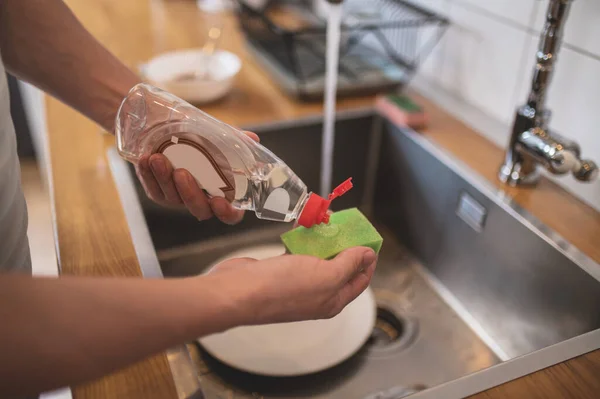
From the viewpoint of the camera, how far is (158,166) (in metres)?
0.61

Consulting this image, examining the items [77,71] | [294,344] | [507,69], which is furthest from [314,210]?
[507,69]

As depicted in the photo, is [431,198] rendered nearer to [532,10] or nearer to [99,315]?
[532,10]

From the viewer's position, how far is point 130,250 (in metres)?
0.70

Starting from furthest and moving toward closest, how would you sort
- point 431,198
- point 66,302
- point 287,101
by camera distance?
point 287,101, point 431,198, point 66,302

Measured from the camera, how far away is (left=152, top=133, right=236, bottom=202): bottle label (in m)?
0.60

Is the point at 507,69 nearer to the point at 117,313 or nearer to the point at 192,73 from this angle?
the point at 192,73

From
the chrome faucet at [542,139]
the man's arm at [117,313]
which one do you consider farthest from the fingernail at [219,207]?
the chrome faucet at [542,139]

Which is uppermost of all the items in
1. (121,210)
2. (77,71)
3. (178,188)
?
(77,71)

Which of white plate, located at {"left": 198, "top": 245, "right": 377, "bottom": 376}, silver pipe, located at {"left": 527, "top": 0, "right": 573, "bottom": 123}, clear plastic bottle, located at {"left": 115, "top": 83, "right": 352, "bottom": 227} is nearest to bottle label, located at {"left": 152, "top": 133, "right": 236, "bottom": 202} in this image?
clear plastic bottle, located at {"left": 115, "top": 83, "right": 352, "bottom": 227}

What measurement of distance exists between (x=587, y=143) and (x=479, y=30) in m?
0.30

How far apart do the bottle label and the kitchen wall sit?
549 mm

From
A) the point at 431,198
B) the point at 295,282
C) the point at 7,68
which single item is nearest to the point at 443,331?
the point at 431,198

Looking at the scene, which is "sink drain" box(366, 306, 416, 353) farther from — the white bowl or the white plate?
the white bowl

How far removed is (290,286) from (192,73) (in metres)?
0.86
